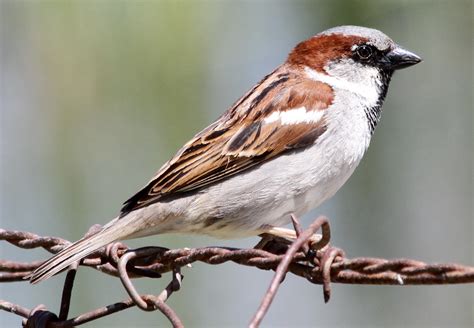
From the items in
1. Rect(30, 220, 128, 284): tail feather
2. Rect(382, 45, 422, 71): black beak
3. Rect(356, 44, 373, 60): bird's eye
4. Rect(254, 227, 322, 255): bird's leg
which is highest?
Rect(356, 44, 373, 60): bird's eye

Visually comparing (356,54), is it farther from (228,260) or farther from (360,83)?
(228,260)

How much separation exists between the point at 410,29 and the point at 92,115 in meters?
2.64

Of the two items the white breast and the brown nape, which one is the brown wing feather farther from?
the brown nape

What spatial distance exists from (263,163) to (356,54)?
68 centimetres

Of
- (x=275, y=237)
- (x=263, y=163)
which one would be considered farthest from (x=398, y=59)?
(x=275, y=237)

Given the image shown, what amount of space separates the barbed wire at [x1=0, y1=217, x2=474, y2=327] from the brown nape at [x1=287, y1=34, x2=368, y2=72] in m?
1.38

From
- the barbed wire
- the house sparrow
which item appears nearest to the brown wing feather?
the house sparrow

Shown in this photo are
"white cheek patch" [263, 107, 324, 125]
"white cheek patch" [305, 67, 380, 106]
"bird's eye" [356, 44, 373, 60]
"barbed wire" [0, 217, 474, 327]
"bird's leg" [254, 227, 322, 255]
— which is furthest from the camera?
"bird's eye" [356, 44, 373, 60]

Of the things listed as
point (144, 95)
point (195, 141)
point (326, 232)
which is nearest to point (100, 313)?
point (326, 232)

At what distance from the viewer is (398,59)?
11.3 ft

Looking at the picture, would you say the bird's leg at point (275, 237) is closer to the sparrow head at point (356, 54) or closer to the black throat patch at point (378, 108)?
the black throat patch at point (378, 108)

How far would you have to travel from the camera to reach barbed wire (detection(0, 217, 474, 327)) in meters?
1.85

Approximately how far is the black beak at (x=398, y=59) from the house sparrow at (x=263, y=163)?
4.1 inches

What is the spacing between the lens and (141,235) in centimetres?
297
